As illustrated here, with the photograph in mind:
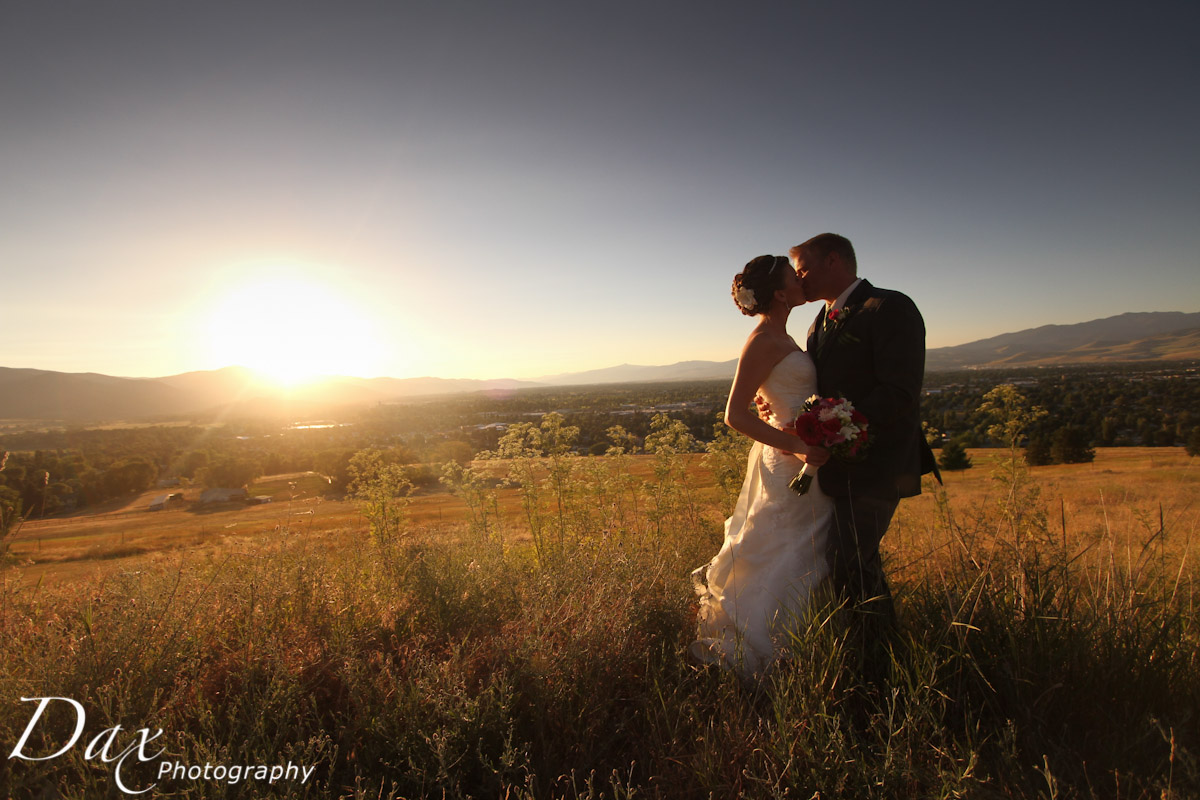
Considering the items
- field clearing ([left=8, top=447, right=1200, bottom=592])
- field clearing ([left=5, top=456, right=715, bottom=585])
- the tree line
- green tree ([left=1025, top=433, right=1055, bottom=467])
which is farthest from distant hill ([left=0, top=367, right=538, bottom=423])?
green tree ([left=1025, top=433, right=1055, bottom=467])

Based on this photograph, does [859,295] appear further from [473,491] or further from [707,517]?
[473,491]

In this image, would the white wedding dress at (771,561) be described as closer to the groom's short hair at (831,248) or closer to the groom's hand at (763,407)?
the groom's hand at (763,407)

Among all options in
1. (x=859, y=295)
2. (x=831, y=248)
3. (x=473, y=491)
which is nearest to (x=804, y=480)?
(x=859, y=295)

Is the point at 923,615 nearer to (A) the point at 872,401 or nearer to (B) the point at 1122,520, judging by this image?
(A) the point at 872,401

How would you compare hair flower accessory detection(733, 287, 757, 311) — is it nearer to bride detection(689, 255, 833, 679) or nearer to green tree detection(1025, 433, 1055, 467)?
bride detection(689, 255, 833, 679)

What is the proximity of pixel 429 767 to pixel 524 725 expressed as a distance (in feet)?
1.59

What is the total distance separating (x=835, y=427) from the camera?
2801 millimetres

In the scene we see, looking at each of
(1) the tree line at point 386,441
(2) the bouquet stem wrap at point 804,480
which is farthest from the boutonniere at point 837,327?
(1) the tree line at point 386,441

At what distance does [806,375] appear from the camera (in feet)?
10.9

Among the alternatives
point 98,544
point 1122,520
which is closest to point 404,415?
point 98,544

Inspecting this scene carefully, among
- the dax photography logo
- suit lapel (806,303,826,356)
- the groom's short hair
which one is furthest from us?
suit lapel (806,303,826,356)

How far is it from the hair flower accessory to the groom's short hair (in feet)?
1.43

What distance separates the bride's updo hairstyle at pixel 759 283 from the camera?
338 centimetres

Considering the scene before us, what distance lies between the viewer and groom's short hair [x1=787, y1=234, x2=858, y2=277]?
336cm
